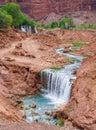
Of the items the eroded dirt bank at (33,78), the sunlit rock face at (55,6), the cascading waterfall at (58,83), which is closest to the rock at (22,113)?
the eroded dirt bank at (33,78)

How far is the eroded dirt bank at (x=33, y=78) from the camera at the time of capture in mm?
25406

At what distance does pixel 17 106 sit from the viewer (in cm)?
3077

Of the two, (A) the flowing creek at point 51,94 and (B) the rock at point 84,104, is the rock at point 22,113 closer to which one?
(A) the flowing creek at point 51,94

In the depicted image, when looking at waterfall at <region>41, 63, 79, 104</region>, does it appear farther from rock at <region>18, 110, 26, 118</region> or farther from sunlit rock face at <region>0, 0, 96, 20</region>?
sunlit rock face at <region>0, 0, 96, 20</region>

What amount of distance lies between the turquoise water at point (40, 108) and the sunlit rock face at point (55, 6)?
114 meters

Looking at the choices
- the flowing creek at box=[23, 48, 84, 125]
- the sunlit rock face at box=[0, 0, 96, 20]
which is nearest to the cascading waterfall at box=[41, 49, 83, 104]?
the flowing creek at box=[23, 48, 84, 125]

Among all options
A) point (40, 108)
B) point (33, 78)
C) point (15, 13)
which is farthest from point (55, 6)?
point (40, 108)

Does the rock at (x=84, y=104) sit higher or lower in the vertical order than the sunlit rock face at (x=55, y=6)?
higher

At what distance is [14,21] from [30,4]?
213ft

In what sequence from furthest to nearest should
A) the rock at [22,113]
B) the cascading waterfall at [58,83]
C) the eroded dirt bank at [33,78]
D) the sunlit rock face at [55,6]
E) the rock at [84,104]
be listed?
the sunlit rock face at [55,6]
the cascading waterfall at [58,83]
the rock at [22,113]
the eroded dirt bank at [33,78]
the rock at [84,104]

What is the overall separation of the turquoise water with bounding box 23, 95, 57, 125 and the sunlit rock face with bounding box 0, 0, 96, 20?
114 metres

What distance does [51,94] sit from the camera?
117 feet

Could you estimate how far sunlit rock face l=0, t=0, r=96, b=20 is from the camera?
146 meters

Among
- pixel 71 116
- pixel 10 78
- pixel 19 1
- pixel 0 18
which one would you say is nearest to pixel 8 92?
pixel 10 78
